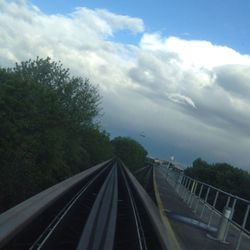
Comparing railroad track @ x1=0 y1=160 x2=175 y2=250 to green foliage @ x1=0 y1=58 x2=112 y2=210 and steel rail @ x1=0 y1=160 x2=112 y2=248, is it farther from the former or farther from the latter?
green foliage @ x1=0 y1=58 x2=112 y2=210

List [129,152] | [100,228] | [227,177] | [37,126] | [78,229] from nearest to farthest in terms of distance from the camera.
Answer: [100,228] < [78,229] < [37,126] < [227,177] < [129,152]

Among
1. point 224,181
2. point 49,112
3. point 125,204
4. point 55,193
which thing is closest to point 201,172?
point 224,181

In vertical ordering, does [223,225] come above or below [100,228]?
above

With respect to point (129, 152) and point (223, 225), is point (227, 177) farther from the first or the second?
point (129, 152)

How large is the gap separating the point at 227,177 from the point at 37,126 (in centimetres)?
3013

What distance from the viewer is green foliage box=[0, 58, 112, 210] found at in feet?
105

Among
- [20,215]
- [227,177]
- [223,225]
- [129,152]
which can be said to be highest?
[129,152]

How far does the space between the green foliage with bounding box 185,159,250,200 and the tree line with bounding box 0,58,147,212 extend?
15545 mm

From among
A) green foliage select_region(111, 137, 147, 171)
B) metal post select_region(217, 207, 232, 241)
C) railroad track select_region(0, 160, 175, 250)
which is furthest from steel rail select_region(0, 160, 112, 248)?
green foliage select_region(111, 137, 147, 171)

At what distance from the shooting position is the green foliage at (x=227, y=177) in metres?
61.2

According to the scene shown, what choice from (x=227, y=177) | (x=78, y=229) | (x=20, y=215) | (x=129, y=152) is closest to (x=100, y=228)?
(x=78, y=229)

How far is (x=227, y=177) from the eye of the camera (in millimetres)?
65750

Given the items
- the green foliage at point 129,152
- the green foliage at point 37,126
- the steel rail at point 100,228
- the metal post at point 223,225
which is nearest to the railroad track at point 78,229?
the steel rail at point 100,228

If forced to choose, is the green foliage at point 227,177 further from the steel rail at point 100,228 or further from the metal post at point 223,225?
the metal post at point 223,225
